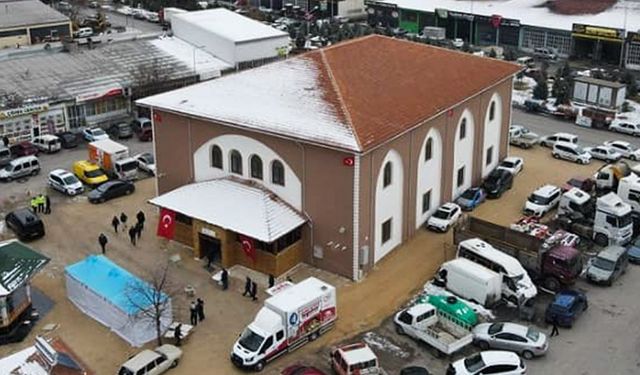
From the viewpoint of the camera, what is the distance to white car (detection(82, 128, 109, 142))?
49400 mm

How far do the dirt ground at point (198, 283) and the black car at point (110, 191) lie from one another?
0.44 m

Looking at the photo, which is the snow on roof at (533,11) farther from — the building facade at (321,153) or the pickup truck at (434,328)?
the pickup truck at (434,328)

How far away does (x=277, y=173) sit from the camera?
3347cm

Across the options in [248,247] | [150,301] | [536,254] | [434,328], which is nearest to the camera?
[150,301]

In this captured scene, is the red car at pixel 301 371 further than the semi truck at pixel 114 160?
No

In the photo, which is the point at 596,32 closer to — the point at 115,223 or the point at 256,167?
the point at 256,167

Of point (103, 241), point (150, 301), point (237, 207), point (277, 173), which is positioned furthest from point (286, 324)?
point (103, 241)

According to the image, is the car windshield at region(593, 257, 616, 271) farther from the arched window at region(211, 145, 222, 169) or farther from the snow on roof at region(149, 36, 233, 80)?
the snow on roof at region(149, 36, 233, 80)

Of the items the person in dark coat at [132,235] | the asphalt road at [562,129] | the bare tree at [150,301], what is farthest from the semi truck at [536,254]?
the asphalt road at [562,129]

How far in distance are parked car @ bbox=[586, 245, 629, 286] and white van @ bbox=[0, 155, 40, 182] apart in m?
29.8

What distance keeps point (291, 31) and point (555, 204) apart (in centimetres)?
4690

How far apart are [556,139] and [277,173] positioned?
21534mm

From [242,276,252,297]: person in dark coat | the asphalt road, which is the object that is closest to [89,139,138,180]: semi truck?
[242,276,252,297]: person in dark coat

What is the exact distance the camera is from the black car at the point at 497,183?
133ft
